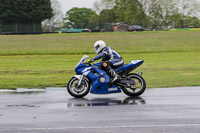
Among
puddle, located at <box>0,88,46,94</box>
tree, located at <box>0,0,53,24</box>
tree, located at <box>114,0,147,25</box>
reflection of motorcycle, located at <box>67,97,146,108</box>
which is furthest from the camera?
tree, located at <box>114,0,147,25</box>

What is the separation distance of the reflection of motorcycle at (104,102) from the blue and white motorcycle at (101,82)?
542mm

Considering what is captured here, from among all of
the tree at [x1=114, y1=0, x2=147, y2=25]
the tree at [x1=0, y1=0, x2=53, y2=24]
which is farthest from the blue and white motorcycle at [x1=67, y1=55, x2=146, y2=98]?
the tree at [x1=114, y1=0, x2=147, y2=25]

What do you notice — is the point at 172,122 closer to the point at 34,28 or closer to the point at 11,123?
the point at 11,123

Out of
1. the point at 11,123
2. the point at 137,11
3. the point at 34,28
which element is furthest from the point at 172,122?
the point at 137,11

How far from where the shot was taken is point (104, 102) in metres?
10.9

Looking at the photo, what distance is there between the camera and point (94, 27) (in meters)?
89.4

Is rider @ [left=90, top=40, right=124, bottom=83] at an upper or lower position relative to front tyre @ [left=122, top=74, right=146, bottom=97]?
upper

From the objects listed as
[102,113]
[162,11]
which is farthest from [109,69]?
[162,11]

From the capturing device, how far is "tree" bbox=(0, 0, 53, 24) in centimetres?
9638

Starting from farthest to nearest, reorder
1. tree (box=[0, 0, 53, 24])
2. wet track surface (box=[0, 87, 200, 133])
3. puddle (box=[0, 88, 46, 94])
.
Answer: tree (box=[0, 0, 53, 24]) < puddle (box=[0, 88, 46, 94]) < wet track surface (box=[0, 87, 200, 133])

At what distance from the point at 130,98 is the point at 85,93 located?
1360mm

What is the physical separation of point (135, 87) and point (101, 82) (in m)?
0.97

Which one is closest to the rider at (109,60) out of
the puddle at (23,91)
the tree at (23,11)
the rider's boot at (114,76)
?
the rider's boot at (114,76)

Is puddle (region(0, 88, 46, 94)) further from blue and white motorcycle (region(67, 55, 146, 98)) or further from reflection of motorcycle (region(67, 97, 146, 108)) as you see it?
reflection of motorcycle (region(67, 97, 146, 108))
